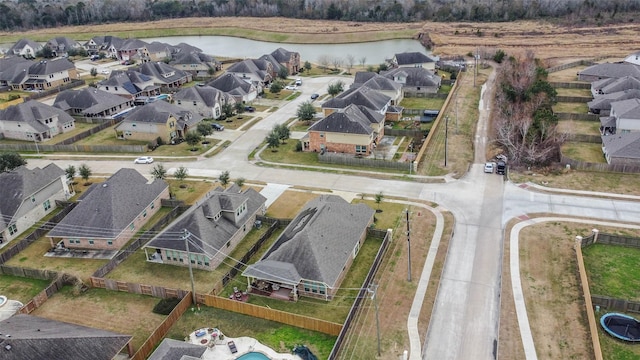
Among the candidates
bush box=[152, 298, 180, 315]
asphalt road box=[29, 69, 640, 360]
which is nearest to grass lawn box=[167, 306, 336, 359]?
bush box=[152, 298, 180, 315]

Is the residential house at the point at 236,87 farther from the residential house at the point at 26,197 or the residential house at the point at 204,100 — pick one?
the residential house at the point at 26,197

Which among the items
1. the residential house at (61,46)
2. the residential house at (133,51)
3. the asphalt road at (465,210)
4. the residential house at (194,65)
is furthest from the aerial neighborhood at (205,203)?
the residential house at (61,46)

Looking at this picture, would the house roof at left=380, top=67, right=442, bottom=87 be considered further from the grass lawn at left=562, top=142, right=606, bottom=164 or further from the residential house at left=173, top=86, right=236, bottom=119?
the residential house at left=173, top=86, right=236, bottom=119

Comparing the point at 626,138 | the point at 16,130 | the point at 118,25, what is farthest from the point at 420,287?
the point at 118,25

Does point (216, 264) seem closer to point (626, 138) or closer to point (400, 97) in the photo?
point (626, 138)

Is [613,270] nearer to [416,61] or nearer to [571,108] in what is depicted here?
[571,108]

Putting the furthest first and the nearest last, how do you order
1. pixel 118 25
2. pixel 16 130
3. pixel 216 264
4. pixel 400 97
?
pixel 118 25, pixel 400 97, pixel 16 130, pixel 216 264

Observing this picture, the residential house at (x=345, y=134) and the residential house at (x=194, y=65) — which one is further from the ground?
the residential house at (x=194, y=65)
